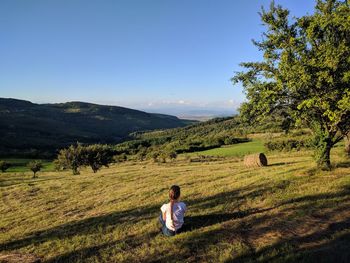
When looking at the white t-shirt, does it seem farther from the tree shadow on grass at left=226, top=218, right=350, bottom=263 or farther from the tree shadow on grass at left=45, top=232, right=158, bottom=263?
the tree shadow on grass at left=226, top=218, right=350, bottom=263

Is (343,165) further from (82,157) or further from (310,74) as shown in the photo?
(82,157)

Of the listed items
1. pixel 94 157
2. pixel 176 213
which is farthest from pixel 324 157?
pixel 94 157

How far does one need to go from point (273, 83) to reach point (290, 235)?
1209cm

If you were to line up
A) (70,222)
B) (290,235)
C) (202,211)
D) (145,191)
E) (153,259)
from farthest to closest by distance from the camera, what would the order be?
(145,191)
(70,222)
(202,211)
(290,235)
(153,259)

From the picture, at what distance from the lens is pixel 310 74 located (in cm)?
1794

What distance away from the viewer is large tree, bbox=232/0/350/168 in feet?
59.1

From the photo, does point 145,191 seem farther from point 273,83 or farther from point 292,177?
point 273,83

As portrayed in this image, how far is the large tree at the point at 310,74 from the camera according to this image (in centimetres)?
1800

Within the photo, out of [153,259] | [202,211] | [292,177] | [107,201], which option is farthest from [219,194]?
[153,259]

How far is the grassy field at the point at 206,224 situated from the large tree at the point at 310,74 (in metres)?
3.27

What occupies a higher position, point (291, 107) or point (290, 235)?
point (291, 107)

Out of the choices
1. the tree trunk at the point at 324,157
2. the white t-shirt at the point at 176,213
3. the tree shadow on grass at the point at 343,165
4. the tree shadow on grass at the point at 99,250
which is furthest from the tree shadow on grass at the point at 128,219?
the tree shadow on grass at the point at 343,165

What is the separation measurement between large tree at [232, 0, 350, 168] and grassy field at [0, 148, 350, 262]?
3.27 metres

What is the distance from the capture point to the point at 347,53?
18.2 m
